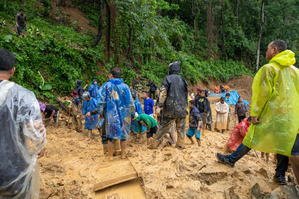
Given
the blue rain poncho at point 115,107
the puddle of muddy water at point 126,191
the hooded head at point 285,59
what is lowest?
the puddle of muddy water at point 126,191

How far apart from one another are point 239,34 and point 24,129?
2991 cm

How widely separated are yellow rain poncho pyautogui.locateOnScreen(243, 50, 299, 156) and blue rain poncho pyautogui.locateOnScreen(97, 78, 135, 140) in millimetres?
2211

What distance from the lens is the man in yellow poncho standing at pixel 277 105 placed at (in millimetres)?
2252

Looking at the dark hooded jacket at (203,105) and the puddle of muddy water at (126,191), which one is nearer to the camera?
the puddle of muddy water at (126,191)

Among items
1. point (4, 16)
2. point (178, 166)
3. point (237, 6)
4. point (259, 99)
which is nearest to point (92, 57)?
point (4, 16)

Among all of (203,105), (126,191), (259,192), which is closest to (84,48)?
(203,105)

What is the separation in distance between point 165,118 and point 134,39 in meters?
11.7

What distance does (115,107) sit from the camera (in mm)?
3480

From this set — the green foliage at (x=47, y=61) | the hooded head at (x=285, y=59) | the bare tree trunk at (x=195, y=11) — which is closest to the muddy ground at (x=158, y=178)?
the hooded head at (x=285, y=59)

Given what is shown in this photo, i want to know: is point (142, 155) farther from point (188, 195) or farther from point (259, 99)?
point (259, 99)

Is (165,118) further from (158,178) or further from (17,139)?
(17,139)

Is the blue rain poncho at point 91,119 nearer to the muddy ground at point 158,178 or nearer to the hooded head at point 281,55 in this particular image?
the muddy ground at point 158,178

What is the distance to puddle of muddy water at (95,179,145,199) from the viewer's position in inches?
105

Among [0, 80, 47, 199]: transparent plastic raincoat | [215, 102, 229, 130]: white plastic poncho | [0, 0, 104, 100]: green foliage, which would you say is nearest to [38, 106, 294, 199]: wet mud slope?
[0, 80, 47, 199]: transparent plastic raincoat
